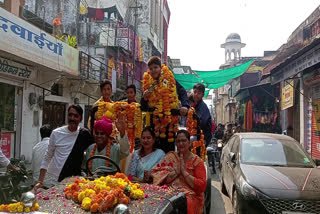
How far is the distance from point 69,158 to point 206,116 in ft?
8.26

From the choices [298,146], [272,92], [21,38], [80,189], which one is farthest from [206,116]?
[272,92]

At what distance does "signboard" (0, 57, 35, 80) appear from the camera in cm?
925

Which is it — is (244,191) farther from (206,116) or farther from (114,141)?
(114,141)

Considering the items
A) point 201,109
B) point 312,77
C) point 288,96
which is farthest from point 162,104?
point 288,96

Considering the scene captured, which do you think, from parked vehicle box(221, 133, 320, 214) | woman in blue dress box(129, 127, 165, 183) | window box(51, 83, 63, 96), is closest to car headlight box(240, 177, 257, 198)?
parked vehicle box(221, 133, 320, 214)

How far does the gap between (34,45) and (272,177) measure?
8.35 meters

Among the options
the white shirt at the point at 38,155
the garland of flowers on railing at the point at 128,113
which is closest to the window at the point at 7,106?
the white shirt at the point at 38,155

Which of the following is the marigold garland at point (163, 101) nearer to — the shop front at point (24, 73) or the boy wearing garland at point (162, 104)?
the boy wearing garland at point (162, 104)

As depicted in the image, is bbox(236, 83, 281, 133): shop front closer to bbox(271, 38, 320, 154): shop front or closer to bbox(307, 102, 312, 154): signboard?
bbox(271, 38, 320, 154): shop front

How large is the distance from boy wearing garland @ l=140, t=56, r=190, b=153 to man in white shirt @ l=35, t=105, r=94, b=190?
1.07m

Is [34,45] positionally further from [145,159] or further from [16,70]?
[145,159]

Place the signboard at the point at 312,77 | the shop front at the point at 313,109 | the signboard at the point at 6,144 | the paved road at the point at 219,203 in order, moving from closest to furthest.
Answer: the paved road at the point at 219,203 → the signboard at the point at 6,144 → the signboard at the point at 312,77 → the shop front at the point at 313,109

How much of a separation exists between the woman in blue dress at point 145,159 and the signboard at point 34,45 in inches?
246

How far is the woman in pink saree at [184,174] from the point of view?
3.29m
